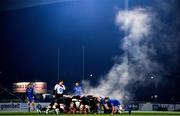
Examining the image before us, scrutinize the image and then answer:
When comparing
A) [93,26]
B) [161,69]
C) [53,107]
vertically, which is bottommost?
[53,107]

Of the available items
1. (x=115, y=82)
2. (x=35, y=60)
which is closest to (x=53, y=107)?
(x=115, y=82)

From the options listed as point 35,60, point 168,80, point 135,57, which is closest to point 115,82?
point 135,57

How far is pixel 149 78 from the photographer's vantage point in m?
30.8

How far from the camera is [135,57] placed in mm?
28922

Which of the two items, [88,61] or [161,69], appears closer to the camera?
[161,69]

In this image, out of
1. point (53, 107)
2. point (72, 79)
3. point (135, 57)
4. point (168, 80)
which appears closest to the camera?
point (53, 107)

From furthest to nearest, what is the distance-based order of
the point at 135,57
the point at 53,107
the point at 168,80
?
the point at 168,80 < the point at 135,57 < the point at 53,107

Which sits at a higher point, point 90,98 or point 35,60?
point 35,60

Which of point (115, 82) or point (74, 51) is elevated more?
point (74, 51)

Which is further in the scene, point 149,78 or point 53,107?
point 149,78

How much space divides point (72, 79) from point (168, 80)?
811 centimetres

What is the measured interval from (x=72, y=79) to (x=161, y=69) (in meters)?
8.30

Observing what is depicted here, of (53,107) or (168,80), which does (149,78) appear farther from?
(53,107)

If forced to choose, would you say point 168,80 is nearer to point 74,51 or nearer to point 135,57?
point 135,57
